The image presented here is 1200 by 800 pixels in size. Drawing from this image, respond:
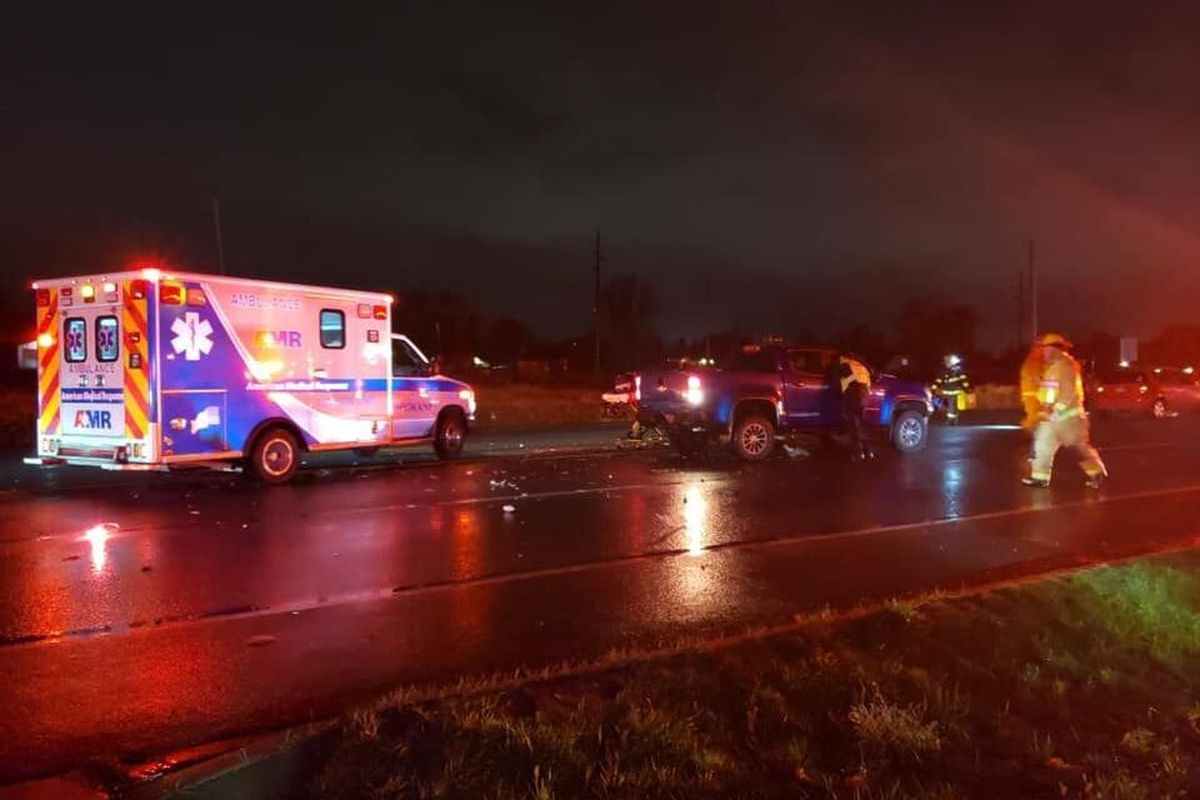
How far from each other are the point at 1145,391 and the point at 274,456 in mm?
24850

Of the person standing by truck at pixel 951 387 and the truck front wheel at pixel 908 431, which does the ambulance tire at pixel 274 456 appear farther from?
the person standing by truck at pixel 951 387

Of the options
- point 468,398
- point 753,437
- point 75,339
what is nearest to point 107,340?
point 75,339

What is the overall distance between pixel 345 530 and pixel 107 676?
453 cm

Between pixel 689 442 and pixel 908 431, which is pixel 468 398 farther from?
pixel 908 431

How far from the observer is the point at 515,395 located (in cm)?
3459

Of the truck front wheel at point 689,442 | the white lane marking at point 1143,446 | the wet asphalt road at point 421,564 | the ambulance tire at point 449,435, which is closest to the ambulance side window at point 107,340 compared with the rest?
the wet asphalt road at point 421,564

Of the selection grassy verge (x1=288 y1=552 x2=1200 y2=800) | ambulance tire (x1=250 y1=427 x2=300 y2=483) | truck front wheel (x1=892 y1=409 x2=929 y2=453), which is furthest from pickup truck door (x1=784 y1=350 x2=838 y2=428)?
grassy verge (x1=288 y1=552 x2=1200 y2=800)

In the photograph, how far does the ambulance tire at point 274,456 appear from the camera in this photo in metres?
13.5

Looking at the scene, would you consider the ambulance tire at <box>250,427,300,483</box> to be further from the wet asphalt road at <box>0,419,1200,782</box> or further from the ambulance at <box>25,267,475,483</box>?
the wet asphalt road at <box>0,419,1200,782</box>

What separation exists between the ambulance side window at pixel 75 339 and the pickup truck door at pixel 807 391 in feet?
33.6

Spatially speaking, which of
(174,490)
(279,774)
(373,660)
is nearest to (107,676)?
(373,660)

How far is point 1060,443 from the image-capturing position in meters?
12.7

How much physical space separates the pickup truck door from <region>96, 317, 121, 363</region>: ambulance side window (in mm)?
9837

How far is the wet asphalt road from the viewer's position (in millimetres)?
5430
